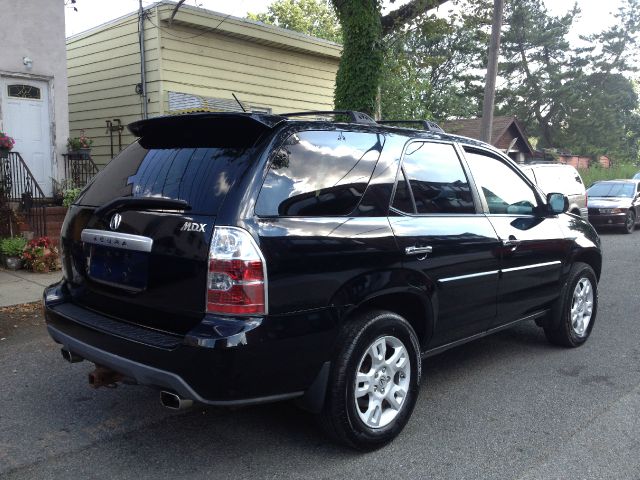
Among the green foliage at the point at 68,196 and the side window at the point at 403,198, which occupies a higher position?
the side window at the point at 403,198

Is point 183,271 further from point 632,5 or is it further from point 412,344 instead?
point 632,5

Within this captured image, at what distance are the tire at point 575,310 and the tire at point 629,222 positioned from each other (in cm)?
1229

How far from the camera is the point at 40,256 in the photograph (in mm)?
8320

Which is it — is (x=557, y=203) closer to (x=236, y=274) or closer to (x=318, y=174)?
(x=318, y=174)

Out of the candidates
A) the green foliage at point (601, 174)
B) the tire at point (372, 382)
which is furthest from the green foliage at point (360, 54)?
the green foliage at point (601, 174)

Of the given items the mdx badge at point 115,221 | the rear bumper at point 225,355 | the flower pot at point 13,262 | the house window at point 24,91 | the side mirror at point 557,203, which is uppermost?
the house window at point 24,91

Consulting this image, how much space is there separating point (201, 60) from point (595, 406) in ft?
34.9

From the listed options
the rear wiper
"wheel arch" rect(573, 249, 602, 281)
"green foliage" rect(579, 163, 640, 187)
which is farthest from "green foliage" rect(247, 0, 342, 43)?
the rear wiper

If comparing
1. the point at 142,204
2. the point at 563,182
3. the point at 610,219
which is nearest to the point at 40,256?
the point at 142,204

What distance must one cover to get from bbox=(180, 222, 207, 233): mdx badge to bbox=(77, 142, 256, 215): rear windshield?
71 mm

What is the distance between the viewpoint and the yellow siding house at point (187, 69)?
38.9 feet

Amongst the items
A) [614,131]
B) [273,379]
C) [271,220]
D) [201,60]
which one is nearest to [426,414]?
[273,379]

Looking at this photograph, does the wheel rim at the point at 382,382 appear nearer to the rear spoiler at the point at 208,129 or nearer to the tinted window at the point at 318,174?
the tinted window at the point at 318,174

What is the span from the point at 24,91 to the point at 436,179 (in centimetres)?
924
